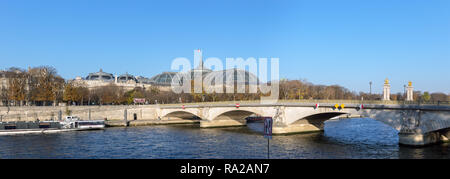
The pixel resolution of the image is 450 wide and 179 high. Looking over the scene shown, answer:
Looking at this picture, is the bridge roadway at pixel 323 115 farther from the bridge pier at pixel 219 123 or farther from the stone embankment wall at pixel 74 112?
the stone embankment wall at pixel 74 112

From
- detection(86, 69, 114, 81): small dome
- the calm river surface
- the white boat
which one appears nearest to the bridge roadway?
the calm river surface

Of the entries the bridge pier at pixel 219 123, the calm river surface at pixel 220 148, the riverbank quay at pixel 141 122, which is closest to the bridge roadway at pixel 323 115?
the bridge pier at pixel 219 123

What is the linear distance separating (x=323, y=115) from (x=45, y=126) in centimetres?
4885

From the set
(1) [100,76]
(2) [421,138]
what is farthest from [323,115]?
(1) [100,76]

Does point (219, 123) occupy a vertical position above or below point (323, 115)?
below

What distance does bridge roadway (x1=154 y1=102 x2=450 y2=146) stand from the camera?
126 ft

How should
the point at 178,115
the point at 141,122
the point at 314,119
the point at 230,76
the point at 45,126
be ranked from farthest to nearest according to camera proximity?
1. the point at 230,76
2. the point at 178,115
3. the point at 141,122
4. the point at 45,126
5. the point at 314,119

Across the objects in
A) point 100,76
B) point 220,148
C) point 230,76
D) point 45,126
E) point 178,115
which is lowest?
point 220,148

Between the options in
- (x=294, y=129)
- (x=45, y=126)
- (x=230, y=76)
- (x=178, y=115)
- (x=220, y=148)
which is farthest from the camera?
(x=230, y=76)

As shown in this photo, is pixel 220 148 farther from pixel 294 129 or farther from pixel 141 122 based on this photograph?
pixel 141 122

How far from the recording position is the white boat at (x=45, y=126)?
6000 cm

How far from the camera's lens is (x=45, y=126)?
213ft
